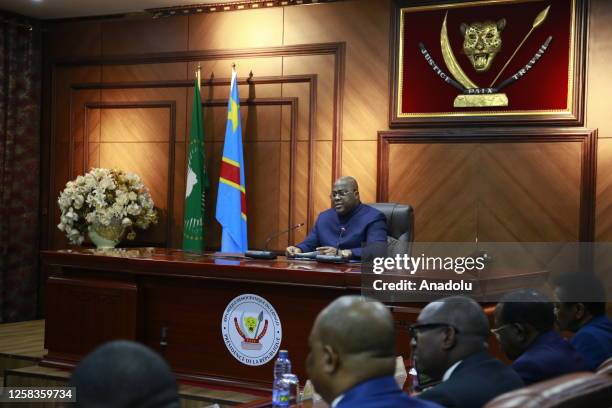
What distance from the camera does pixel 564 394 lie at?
1.68 meters

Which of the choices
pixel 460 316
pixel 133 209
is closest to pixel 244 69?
pixel 133 209

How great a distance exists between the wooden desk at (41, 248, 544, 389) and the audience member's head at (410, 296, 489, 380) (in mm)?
1957

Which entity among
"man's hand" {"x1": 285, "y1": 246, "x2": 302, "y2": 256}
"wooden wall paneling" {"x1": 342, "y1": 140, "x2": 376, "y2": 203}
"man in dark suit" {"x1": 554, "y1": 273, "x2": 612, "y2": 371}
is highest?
"wooden wall paneling" {"x1": 342, "y1": 140, "x2": 376, "y2": 203}

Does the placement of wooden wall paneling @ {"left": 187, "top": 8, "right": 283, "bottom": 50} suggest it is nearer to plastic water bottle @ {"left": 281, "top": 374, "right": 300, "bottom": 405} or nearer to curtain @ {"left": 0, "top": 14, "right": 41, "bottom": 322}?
curtain @ {"left": 0, "top": 14, "right": 41, "bottom": 322}

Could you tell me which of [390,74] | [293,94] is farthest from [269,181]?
[390,74]

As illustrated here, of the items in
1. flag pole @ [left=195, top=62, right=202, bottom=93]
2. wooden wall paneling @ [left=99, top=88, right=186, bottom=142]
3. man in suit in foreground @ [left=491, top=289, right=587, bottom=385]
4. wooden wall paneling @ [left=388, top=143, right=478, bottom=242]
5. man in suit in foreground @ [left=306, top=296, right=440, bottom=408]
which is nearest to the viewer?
man in suit in foreground @ [left=306, top=296, right=440, bottom=408]

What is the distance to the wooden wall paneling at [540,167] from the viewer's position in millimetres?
5773

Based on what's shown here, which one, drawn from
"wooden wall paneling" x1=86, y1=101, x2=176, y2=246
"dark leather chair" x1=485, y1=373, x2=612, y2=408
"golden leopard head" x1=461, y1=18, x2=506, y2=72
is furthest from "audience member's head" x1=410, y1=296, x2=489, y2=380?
"wooden wall paneling" x1=86, y1=101, x2=176, y2=246

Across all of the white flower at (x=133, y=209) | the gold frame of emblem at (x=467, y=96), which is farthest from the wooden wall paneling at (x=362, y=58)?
the white flower at (x=133, y=209)

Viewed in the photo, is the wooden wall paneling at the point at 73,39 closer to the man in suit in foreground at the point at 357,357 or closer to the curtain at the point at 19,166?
the curtain at the point at 19,166

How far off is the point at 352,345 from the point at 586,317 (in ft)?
7.10

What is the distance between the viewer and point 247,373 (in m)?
4.50

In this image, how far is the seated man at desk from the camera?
5.29 m

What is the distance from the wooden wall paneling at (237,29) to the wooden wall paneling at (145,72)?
0.82 ft
